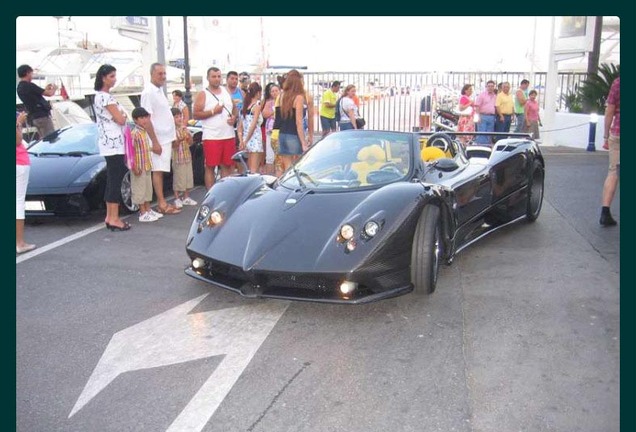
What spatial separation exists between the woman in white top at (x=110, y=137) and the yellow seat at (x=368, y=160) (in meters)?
2.76

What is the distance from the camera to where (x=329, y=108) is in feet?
44.3

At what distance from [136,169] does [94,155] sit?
77cm

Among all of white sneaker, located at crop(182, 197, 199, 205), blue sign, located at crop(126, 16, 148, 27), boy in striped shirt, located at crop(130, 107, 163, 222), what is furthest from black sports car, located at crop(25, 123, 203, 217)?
blue sign, located at crop(126, 16, 148, 27)

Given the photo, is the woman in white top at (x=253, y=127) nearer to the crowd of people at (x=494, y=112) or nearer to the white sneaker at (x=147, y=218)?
the white sneaker at (x=147, y=218)

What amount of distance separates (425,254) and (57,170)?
458cm

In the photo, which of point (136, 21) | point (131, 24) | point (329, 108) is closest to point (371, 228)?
point (329, 108)

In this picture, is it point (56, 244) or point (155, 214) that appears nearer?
point (56, 244)

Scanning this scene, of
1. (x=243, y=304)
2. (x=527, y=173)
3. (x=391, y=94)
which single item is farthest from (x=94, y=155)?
(x=391, y=94)

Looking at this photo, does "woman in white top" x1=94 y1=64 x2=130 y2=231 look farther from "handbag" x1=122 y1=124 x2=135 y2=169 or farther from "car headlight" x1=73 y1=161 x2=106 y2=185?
"car headlight" x1=73 y1=161 x2=106 y2=185

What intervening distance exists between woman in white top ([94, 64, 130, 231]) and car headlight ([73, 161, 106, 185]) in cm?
30

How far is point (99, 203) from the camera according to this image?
6.90m

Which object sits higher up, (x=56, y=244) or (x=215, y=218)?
(x=215, y=218)

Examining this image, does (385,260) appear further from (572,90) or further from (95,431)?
(572,90)

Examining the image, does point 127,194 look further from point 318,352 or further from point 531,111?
point 531,111
